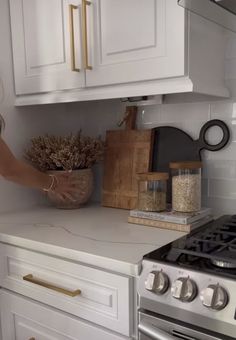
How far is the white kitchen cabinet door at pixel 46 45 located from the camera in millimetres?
1379

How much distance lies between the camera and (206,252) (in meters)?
0.97

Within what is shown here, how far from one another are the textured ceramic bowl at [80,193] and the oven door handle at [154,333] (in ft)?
2.47

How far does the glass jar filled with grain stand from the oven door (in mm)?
463

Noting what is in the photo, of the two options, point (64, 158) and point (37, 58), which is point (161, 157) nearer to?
point (64, 158)

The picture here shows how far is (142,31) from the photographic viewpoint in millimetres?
1209

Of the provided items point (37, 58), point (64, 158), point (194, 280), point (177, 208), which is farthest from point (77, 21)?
point (194, 280)

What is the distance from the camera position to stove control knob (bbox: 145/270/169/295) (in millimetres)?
907

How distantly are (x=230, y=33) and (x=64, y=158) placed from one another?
820 mm

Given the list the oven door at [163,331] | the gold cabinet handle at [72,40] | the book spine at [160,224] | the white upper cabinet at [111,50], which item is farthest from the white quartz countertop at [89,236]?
the gold cabinet handle at [72,40]

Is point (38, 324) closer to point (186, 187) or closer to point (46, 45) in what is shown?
point (186, 187)

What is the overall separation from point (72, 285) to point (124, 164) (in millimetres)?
649

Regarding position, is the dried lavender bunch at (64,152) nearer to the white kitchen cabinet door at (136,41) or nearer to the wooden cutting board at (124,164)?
the wooden cutting board at (124,164)

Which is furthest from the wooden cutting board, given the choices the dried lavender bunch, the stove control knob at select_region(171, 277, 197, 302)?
the stove control knob at select_region(171, 277, 197, 302)

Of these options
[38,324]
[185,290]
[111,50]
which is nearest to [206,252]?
[185,290]
